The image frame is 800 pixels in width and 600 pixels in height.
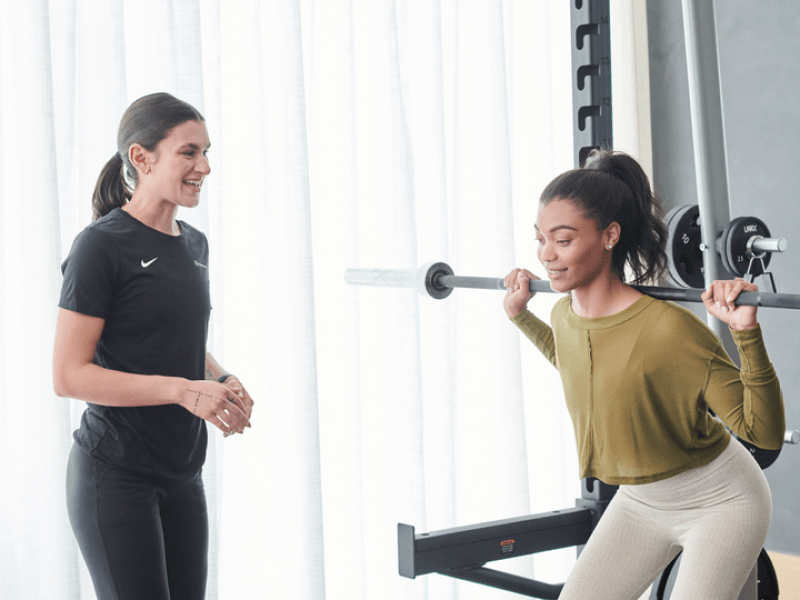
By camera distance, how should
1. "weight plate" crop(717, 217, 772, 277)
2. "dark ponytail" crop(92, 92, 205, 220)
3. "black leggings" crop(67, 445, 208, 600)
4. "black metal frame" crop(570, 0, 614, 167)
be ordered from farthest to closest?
"black metal frame" crop(570, 0, 614, 167) → "weight plate" crop(717, 217, 772, 277) → "dark ponytail" crop(92, 92, 205, 220) → "black leggings" crop(67, 445, 208, 600)

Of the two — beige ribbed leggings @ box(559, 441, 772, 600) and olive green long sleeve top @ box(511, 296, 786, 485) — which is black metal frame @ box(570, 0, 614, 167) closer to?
olive green long sleeve top @ box(511, 296, 786, 485)

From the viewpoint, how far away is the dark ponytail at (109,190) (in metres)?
1.40

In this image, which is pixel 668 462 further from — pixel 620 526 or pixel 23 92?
pixel 23 92

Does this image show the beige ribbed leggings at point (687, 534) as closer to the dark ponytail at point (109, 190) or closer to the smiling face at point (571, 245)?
the smiling face at point (571, 245)

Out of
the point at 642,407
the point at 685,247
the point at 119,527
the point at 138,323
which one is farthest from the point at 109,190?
the point at 685,247

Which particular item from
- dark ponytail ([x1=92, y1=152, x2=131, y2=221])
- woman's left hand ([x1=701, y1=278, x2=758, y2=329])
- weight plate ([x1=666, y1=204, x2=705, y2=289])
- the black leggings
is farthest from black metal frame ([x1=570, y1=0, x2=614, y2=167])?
the black leggings

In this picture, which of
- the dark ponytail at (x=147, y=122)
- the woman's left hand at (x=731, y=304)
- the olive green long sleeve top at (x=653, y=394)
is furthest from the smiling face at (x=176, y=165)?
the woman's left hand at (x=731, y=304)

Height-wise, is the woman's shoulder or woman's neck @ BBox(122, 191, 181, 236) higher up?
woman's neck @ BBox(122, 191, 181, 236)

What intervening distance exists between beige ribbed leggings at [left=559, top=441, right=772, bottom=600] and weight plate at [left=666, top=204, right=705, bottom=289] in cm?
38

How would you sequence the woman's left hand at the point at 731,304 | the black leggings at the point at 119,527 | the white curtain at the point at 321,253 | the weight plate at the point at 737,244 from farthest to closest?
the white curtain at the point at 321,253, the weight plate at the point at 737,244, the black leggings at the point at 119,527, the woman's left hand at the point at 731,304

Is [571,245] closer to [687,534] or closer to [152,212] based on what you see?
[687,534]

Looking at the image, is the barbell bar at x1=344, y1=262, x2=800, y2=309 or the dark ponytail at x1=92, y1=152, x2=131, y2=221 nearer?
the dark ponytail at x1=92, y1=152, x2=131, y2=221

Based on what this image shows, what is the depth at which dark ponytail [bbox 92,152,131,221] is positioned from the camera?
140cm

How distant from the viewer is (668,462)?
50.2 inches
